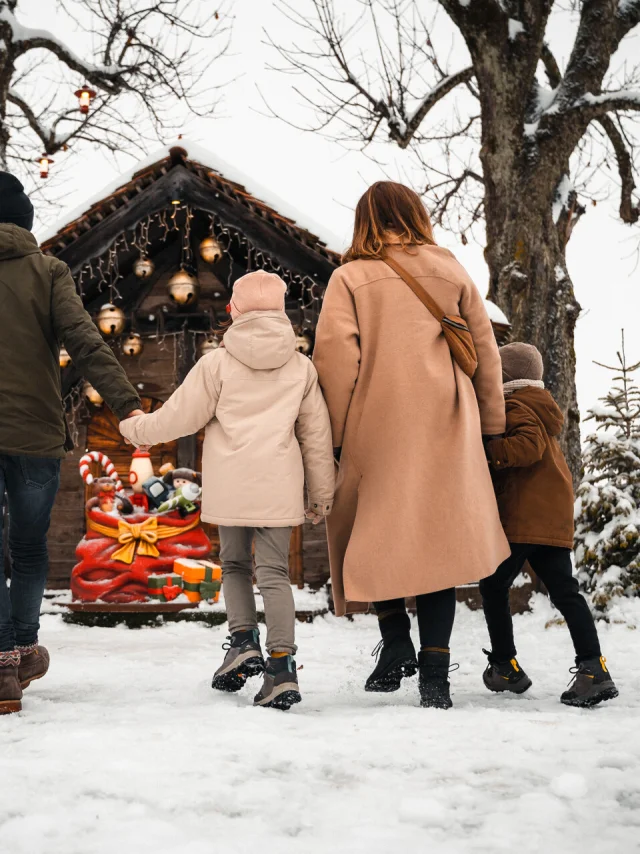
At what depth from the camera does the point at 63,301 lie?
3.72 m

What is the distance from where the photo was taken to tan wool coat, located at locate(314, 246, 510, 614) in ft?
11.6

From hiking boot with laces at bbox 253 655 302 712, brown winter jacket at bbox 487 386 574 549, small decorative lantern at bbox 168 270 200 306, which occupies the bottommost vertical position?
hiking boot with laces at bbox 253 655 302 712

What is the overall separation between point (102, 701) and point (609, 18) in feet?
32.8

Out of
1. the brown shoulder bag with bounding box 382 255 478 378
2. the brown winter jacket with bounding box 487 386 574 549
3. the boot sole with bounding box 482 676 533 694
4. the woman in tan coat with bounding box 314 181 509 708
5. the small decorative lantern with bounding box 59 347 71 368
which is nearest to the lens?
the woman in tan coat with bounding box 314 181 509 708

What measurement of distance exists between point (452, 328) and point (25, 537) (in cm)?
203

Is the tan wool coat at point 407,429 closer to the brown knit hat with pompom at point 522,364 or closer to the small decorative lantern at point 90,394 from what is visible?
the brown knit hat with pompom at point 522,364

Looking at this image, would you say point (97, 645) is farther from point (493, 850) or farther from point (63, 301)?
point (493, 850)

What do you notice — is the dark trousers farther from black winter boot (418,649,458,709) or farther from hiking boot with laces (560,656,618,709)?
black winter boot (418,649,458,709)

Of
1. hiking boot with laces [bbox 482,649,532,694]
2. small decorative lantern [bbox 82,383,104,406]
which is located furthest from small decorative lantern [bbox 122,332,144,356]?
hiking boot with laces [bbox 482,649,532,694]

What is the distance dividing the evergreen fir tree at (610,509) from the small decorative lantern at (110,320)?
183 inches

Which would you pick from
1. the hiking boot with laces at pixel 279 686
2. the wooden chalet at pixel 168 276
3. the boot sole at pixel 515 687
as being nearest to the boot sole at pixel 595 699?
the boot sole at pixel 515 687

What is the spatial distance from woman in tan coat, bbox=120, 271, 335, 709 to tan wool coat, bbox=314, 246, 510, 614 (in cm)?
15

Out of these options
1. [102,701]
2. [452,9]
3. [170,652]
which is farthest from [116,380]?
[452,9]

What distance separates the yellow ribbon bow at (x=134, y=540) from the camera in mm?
7367
